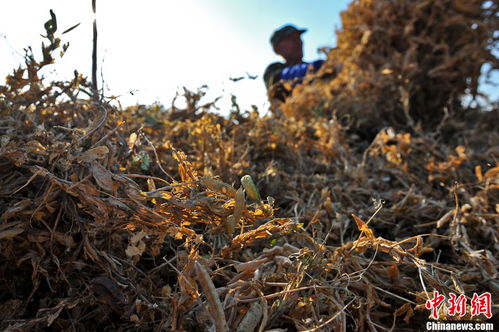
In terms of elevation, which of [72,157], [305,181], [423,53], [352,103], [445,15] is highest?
[445,15]

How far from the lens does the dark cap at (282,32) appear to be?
454 centimetres

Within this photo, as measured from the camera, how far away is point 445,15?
7.55 feet

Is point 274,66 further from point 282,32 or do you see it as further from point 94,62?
point 94,62

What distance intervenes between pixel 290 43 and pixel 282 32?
178 millimetres

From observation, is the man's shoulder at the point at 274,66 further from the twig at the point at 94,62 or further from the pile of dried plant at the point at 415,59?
the twig at the point at 94,62

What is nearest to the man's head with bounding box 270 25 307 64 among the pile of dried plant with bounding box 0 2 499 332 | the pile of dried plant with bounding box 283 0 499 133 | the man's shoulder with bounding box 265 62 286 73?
the man's shoulder with bounding box 265 62 286 73

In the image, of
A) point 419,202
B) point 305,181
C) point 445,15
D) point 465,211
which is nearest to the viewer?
point 465,211

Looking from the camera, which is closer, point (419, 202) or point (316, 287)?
point (316, 287)

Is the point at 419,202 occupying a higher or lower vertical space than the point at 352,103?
lower

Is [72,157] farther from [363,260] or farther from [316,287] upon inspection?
[363,260]

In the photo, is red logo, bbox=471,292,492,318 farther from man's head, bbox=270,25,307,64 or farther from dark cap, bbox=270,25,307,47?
dark cap, bbox=270,25,307,47

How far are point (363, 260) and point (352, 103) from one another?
173 cm

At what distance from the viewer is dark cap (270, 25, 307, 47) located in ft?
14.9

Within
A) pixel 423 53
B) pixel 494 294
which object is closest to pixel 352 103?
pixel 423 53
